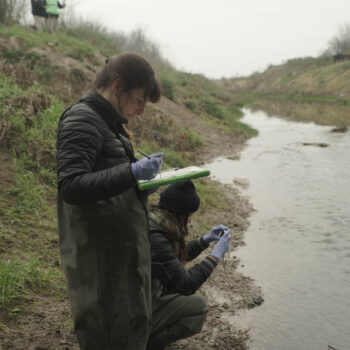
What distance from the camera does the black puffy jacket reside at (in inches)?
88.6

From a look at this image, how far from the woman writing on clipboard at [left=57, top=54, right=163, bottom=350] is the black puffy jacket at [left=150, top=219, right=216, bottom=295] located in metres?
0.39

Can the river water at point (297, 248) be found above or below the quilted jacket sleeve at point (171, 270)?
below

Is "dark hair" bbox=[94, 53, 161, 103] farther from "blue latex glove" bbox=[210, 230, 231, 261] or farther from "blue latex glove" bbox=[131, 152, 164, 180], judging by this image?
"blue latex glove" bbox=[210, 230, 231, 261]

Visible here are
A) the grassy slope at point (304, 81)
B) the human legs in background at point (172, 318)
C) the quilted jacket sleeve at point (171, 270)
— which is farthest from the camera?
the grassy slope at point (304, 81)

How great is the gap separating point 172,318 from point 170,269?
370 mm

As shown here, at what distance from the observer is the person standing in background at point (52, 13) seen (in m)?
10.6

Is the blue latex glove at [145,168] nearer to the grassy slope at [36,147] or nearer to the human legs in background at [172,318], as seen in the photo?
the human legs in background at [172,318]

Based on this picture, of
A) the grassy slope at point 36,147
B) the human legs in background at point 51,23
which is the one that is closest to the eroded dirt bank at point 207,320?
the grassy slope at point 36,147

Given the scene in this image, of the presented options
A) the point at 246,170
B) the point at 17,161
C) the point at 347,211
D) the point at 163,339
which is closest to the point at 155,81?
the point at 163,339

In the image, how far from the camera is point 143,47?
3641 centimetres

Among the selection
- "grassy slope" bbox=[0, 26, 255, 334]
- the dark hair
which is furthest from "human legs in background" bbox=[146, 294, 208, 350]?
the dark hair

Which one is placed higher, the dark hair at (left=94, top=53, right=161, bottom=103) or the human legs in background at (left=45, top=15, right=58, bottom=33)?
the human legs in background at (left=45, top=15, right=58, bottom=33)

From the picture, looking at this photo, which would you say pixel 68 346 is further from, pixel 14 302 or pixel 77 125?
pixel 77 125

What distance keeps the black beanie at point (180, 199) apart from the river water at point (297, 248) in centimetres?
142
